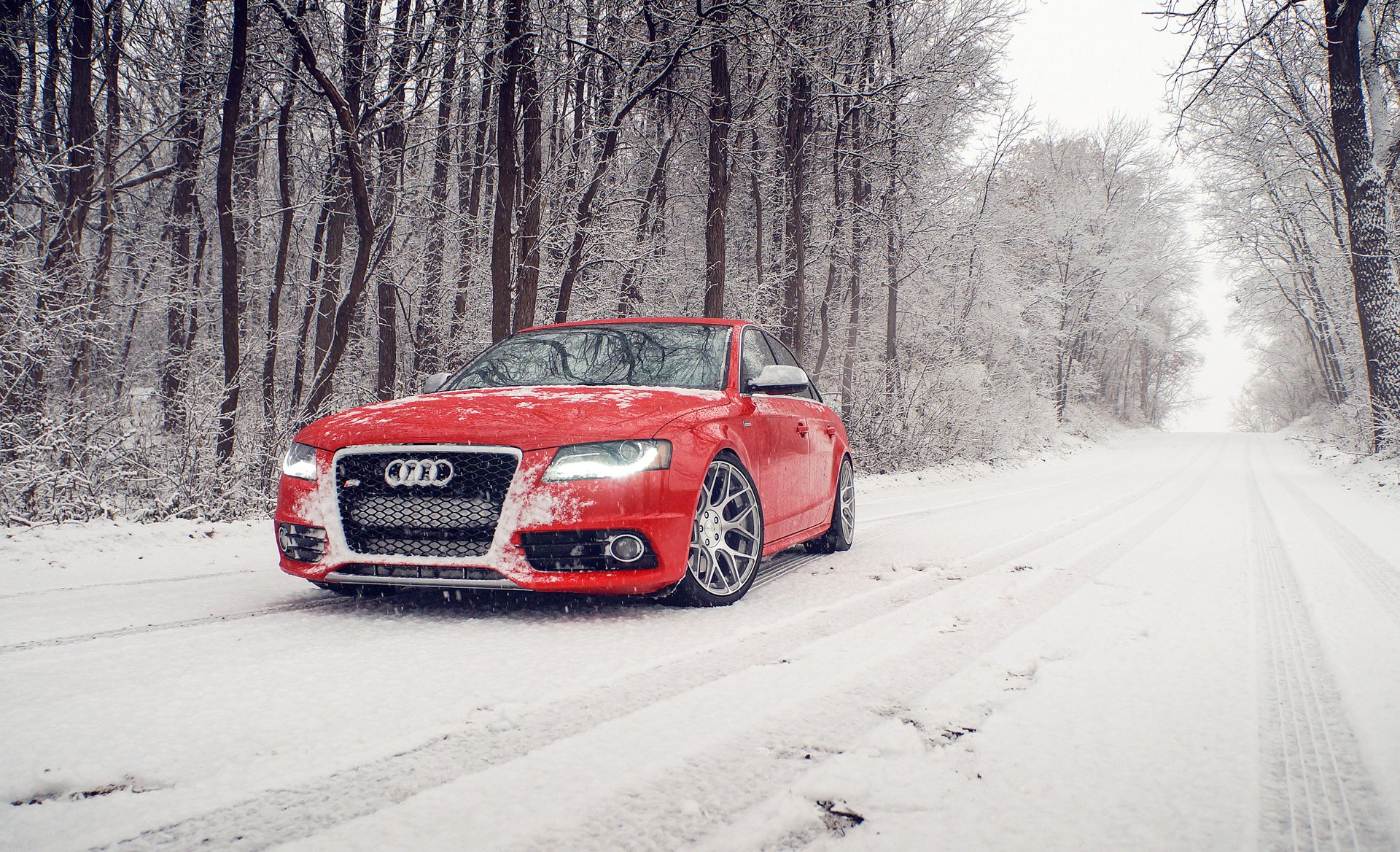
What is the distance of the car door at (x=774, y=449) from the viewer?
442cm

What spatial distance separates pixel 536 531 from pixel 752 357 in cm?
230

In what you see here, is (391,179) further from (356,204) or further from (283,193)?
(356,204)

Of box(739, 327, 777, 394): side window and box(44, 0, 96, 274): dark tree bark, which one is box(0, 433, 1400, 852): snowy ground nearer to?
box(739, 327, 777, 394): side window

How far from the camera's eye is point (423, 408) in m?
3.73

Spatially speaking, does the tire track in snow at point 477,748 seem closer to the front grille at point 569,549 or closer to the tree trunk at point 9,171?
the front grille at point 569,549

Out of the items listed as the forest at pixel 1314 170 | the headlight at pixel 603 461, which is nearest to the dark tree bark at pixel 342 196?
the headlight at pixel 603 461

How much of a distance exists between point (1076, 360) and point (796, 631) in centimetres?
3670

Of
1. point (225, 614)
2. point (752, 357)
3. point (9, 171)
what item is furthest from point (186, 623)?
point (9, 171)

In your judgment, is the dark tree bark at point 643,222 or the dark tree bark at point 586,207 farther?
the dark tree bark at point 643,222

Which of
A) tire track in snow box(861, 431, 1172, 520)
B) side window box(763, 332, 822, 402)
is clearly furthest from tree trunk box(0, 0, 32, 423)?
tire track in snow box(861, 431, 1172, 520)

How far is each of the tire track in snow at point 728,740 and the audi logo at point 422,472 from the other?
1438 mm

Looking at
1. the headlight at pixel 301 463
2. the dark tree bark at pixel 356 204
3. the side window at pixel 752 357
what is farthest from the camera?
the dark tree bark at pixel 356 204

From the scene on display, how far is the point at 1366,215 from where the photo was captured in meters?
13.8

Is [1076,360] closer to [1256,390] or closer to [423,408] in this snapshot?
[423,408]
